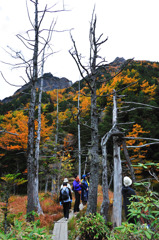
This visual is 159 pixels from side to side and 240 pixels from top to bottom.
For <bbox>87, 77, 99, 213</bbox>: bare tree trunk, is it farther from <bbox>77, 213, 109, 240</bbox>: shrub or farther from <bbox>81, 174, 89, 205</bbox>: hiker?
<bbox>81, 174, 89, 205</bbox>: hiker

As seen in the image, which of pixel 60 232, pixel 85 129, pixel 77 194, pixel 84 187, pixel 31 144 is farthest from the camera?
pixel 85 129

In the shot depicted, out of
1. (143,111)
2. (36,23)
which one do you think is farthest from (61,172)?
(143,111)

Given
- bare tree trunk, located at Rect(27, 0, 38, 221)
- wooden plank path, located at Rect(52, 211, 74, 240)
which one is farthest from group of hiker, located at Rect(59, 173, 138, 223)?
bare tree trunk, located at Rect(27, 0, 38, 221)

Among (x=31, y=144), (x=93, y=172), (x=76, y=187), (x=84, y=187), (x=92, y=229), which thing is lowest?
(x=84, y=187)

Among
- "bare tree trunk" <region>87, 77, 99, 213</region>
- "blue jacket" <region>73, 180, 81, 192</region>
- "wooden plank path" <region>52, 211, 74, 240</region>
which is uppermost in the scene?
"bare tree trunk" <region>87, 77, 99, 213</region>

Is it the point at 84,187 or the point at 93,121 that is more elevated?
the point at 93,121

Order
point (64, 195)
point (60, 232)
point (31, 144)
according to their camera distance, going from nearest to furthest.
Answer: point (60, 232), point (31, 144), point (64, 195)

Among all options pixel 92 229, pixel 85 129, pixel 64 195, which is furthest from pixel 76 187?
pixel 85 129

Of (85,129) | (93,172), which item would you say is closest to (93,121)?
(93,172)

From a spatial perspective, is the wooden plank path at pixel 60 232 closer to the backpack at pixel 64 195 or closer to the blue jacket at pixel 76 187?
the backpack at pixel 64 195

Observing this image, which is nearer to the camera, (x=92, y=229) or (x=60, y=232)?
(x=92, y=229)

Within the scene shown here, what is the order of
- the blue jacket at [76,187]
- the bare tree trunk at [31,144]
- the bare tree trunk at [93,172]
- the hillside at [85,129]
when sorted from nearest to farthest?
the bare tree trunk at [93,172] < the bare tree trunk at [31,144] < the blue jacket at [76,187] < the hillside at [85,129]

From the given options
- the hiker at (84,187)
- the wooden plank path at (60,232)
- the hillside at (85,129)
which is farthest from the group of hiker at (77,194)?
the hillside at (85,129)

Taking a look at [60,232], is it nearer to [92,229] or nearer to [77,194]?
[92,229]
